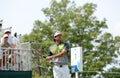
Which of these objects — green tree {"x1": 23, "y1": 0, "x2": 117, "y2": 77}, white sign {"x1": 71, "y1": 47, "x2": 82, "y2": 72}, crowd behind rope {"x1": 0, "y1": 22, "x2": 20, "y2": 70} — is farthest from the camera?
green tree {"x1": 23, "y1": 0, "x2": 117, "y2": 77}

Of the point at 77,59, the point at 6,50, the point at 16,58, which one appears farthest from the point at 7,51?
the point at 77,59

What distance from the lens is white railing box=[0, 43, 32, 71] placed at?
9969 millimetres

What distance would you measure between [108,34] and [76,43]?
259 centimetres

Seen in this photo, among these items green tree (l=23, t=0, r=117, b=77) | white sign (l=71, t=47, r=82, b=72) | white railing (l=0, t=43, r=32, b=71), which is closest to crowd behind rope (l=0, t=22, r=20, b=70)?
white railing (l=0, t=43, r=32, b=71)

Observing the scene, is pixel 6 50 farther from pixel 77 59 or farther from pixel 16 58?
pixel 77 59

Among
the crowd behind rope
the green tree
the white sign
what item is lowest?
the white sign

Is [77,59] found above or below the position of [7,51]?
below

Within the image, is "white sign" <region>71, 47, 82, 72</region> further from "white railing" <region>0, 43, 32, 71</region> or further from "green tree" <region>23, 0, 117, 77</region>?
"green tree" <region>23, 0, 117, 77</region>

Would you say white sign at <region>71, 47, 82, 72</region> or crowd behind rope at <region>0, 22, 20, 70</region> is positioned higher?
crowd behind rope at <region>0, 22, 20, 70</region>

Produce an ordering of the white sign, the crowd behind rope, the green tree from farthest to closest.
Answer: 1. the green tree
2. the crowd behind rope
3. the white sign

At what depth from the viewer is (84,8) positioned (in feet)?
101

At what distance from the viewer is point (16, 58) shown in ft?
34.1

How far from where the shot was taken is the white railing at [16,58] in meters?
9.97

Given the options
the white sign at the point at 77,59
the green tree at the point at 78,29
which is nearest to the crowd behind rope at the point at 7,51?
the white sign at the point at 77,59
